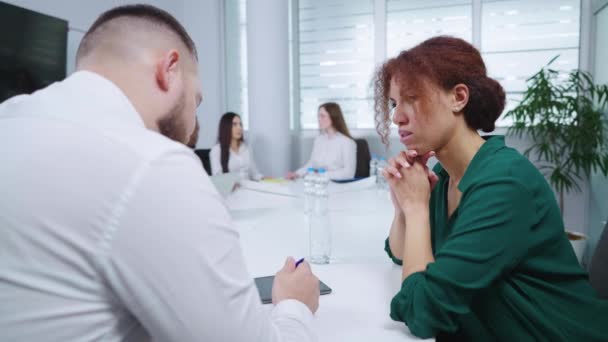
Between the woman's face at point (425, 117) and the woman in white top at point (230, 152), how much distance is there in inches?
122

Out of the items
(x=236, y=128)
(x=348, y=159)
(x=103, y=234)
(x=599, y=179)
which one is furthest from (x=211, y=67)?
(x=103, y=234)

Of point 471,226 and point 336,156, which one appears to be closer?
point 471,226

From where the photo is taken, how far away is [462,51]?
43.5 inches

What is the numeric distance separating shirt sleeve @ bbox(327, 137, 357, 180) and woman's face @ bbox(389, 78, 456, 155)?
320 cm

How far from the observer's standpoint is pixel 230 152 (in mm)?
4371

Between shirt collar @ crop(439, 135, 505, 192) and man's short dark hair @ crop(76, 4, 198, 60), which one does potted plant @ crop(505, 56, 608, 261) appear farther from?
man's short dark hair @ crop(76, 4, 198, 60)

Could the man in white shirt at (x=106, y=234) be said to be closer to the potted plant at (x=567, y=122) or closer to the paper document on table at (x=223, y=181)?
the paper document on table at (x=223, y=181)

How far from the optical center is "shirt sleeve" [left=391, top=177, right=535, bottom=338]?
2.78ft

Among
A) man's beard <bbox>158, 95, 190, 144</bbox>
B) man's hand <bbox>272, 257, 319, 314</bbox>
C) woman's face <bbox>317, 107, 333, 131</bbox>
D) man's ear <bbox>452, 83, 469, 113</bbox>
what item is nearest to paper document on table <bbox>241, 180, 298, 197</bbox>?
man's ear <bbox>452, 83, 469, 113</bbox>

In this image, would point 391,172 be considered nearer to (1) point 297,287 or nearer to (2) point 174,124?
(1) point 297,287

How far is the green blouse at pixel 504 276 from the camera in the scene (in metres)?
0.86

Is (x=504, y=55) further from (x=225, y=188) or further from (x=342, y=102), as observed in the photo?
(x=225, y=188)

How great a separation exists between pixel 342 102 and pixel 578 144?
246 cm

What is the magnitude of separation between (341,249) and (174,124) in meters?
0.83
